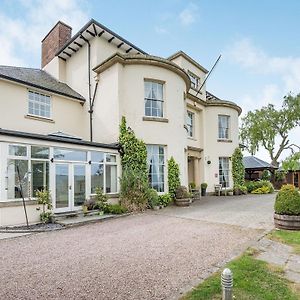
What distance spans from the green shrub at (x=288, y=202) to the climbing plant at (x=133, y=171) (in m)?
6.24

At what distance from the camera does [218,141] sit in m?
22.5

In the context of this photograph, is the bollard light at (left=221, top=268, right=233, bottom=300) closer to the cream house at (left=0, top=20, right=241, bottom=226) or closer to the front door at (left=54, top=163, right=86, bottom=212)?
the cream house at (left=0, top=20, right=241, bottom=226)

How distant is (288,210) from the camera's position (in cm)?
869

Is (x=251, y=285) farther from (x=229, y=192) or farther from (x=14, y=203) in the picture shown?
(x=229, y=192)

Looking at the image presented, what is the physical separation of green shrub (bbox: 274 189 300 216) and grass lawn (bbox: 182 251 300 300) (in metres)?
3.97

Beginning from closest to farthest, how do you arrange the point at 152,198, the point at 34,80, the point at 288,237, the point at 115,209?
the point at 288,237
the point at 115,209
the point at 152,198
the point at 34,80

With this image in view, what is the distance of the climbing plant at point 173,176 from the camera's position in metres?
15.2

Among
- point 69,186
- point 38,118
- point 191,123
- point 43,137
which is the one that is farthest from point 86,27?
point 191,123

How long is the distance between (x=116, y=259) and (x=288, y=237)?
196 inches

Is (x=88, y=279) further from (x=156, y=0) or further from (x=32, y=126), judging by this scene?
(x=32, y=126)

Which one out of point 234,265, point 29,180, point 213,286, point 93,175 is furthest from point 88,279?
point 93,175

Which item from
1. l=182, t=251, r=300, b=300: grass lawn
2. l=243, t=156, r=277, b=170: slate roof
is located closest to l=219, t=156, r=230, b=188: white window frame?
l=243, t=156, r=277, b=170: slate roof

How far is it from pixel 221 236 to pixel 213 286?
12.6ft

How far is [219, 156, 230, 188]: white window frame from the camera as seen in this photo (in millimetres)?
22531
